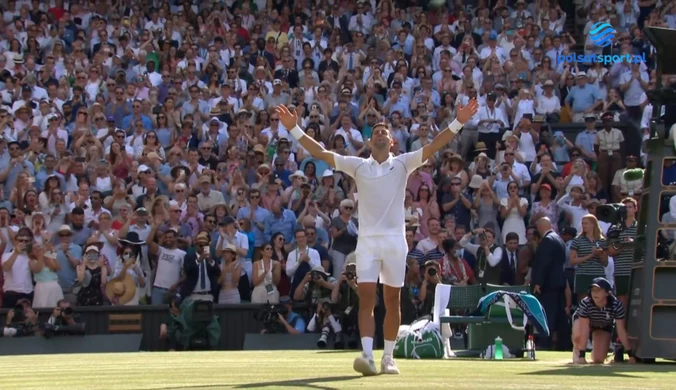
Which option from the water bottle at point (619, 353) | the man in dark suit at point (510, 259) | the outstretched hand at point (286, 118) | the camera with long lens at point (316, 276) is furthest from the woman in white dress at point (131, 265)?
the outstretched hand at point (286, 118)

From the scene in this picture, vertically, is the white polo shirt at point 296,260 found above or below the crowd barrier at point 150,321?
above

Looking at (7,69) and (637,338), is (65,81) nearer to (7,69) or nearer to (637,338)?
(7,69)

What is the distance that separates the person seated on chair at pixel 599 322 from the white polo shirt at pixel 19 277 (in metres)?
9.59

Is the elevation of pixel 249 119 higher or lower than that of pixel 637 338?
higher

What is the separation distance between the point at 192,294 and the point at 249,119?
5123mm

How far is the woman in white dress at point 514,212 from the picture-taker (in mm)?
21672

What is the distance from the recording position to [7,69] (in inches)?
1040

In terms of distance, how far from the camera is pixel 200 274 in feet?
67.8

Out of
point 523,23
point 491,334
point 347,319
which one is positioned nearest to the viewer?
point 491,334

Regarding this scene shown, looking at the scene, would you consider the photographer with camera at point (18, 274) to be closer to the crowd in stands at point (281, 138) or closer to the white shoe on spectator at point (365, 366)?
the crowd in stands at point (281, 138)

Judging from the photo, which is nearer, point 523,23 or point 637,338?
point 637,338

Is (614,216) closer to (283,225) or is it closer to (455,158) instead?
(283,225)

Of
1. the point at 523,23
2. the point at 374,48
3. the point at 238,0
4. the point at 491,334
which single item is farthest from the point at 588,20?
the point at 491,334

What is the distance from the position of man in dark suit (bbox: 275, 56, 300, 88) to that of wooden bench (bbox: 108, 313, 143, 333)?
8165 millimetres
